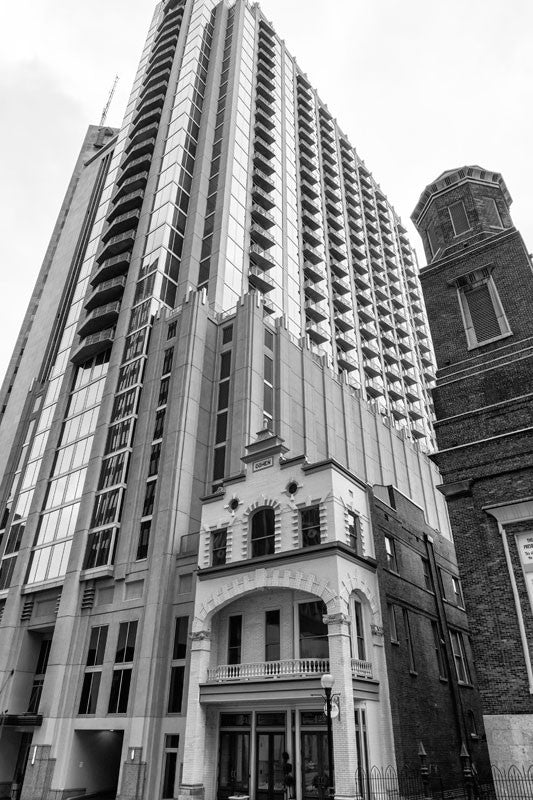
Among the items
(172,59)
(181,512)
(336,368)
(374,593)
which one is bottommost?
(374,593)

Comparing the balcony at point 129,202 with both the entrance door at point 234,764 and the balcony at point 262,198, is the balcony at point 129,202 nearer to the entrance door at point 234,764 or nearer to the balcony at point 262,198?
the balcony at point 262,198

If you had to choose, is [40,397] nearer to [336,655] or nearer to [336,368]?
[336,368]

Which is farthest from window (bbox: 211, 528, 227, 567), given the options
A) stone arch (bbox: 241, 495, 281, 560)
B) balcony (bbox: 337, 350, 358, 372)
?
balcony (bbox: 337, 350, 358, 372)

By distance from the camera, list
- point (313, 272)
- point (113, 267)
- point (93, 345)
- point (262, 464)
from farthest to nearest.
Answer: point (313, 272) < point (113, 267) < point (93, 345) < point (262, 464)

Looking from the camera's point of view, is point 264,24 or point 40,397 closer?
point 40,397

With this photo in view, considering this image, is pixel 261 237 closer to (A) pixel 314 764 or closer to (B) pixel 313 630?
(B) pixel 313 630

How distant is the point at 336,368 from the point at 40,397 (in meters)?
30.8

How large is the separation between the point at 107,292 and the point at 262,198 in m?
19.7

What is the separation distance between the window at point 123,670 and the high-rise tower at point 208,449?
0.50ft

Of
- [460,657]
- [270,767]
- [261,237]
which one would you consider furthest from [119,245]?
[270,767]

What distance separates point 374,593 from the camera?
90.1ft

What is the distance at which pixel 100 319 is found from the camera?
53375 millimetres

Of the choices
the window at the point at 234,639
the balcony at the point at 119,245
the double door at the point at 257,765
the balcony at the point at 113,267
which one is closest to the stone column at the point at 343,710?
the double door at the point at 257,765

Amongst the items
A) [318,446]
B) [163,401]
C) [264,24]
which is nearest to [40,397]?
[163,401]
